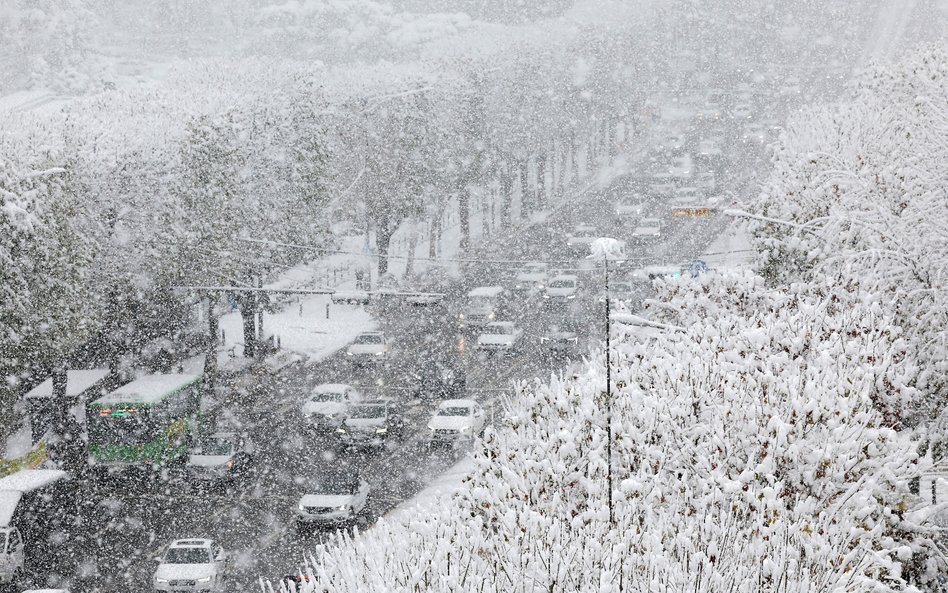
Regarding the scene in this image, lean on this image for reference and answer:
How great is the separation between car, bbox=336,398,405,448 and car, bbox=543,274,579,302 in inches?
742

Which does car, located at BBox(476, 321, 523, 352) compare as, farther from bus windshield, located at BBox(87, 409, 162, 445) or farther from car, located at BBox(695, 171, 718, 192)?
car, located at BBox(695, 171, 718, 192)

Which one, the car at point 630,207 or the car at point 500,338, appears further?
→ the car at point 630,207

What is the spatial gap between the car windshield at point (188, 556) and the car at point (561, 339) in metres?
23.0

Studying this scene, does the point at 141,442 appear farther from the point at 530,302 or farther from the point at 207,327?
the point at 530,302

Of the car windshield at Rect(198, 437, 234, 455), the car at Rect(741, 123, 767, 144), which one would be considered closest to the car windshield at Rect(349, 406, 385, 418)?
the car windshield at Rect(198, 437, 234, 455)

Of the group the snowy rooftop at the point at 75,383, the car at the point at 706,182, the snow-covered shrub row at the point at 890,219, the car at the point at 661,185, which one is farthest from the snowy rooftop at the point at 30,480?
the car at the point at 706,182

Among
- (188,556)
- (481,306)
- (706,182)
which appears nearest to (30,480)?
(188,556)

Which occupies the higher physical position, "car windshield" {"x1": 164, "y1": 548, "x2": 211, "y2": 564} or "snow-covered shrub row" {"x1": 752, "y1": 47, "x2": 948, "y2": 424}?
"snow-covered shrub row" {"x1": 752, "y1": 47, "x2": 948, "y2": 424}

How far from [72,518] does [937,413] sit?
69.5 feet

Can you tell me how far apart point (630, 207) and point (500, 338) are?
89.3ft

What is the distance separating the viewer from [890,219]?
56.8 ft

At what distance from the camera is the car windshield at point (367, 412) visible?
3166 cm

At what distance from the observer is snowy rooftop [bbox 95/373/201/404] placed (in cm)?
2986

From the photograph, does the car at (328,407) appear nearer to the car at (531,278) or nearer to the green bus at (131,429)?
the green bus at (131,429)
